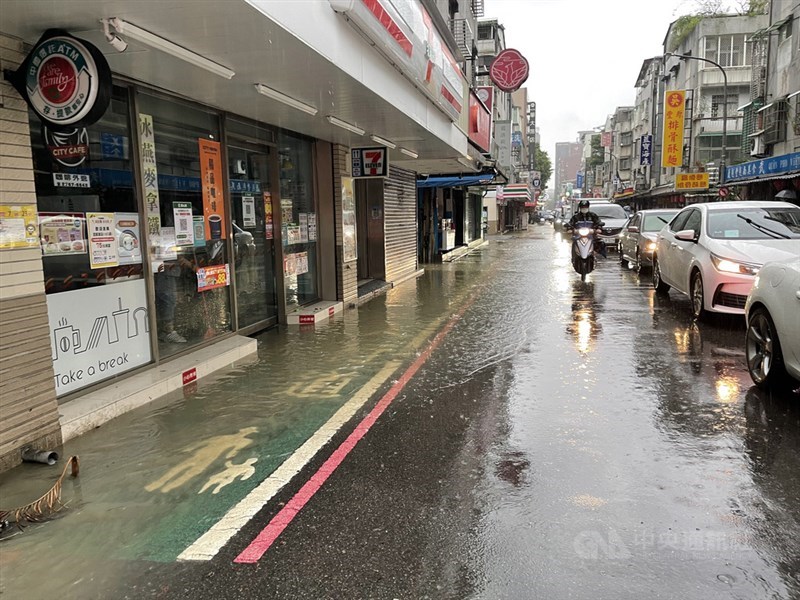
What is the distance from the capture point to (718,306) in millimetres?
8391

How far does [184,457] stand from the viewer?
14.6ft

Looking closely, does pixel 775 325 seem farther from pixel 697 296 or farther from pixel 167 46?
pixel 167 46

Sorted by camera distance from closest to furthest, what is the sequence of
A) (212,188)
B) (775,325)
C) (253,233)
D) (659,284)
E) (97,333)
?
(775,325)
(97,333)
(212,188)
(253,233)
(659,284)

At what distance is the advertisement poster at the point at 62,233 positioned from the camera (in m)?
4.90

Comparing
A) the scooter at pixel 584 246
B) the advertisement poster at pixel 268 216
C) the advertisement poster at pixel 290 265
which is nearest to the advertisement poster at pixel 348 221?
the advertisement poster at pixel 290 265

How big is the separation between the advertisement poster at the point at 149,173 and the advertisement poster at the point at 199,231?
707 mm

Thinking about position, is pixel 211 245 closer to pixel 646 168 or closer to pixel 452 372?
pixel 452 372

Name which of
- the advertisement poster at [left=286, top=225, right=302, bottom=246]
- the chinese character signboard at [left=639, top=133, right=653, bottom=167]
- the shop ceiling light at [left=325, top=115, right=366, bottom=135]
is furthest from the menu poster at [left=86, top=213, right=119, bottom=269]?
the chinese character signboard at [left=639, top=133, right=653, bottom=167]

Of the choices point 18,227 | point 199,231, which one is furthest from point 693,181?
point 18,227

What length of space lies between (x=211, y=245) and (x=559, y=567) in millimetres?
5780

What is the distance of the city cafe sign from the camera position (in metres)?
4.21

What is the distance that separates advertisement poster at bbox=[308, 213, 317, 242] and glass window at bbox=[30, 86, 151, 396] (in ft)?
15.3

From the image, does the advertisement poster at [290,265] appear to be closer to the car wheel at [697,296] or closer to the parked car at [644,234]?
the car wheel at [697,296]

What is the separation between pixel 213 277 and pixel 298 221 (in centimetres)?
289
